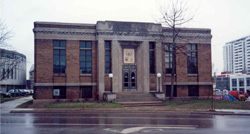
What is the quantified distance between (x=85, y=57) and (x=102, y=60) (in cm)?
214

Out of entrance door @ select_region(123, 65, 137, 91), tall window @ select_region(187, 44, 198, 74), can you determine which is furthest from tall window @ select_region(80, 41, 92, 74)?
tall window @ select_region(187, 44, 198, 74)

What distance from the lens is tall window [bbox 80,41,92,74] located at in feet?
98.1

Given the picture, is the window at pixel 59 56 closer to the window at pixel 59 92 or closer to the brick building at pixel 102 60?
the brick building at pixel 102 60

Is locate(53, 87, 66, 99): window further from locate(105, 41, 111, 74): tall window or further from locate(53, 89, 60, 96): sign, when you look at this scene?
locate(105, 41, 111, 74): tall window

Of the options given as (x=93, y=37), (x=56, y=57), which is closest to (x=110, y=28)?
(x=93, y=37)

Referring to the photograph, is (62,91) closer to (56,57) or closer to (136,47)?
(56,57)

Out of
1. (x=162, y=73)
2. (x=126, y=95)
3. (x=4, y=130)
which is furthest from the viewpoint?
(x=162, y=73)

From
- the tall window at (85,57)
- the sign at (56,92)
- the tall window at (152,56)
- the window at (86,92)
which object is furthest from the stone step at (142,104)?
the sign at (56,92)

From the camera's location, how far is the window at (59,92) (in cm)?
2903

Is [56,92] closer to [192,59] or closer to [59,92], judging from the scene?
[59,92]

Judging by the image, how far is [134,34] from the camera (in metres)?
30.2

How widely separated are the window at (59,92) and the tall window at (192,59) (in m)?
15.4

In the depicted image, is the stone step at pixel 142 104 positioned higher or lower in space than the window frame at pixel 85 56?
lower

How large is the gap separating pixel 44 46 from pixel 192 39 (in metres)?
17.6
